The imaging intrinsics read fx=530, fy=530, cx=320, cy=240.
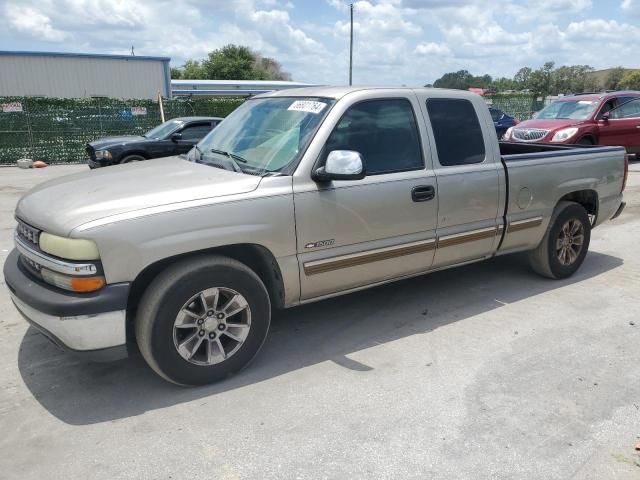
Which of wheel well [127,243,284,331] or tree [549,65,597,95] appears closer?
wheel well [127,243,284,331]

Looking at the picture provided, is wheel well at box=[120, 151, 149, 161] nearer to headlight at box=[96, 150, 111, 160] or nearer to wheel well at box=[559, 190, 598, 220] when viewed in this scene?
headlight at box=[96, 150, 111, 160]

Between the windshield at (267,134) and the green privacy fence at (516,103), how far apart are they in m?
25.0

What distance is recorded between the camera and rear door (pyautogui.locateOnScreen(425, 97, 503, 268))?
422cm

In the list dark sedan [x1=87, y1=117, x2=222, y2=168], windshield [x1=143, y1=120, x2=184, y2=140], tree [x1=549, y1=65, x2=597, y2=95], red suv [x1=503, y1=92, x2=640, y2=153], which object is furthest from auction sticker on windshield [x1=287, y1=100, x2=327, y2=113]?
tree [x1=549, y1=65, x2=597, y2=95]

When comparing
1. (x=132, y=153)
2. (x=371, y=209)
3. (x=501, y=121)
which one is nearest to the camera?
(x=371, y=209)

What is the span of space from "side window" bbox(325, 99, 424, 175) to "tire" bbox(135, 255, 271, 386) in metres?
1.11

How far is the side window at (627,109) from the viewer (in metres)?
13.1

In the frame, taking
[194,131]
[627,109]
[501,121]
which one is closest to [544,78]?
[501,121]

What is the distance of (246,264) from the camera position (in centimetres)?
362

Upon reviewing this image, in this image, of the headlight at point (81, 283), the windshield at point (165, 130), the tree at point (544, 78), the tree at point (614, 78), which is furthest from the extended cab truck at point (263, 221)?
the tree at point (614, 78)

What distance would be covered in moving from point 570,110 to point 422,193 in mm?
11046

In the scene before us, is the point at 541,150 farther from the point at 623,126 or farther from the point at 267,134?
the point at 623,126

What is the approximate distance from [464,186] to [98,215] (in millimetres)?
2763

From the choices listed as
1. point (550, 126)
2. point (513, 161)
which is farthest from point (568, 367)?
point (550, 126)
